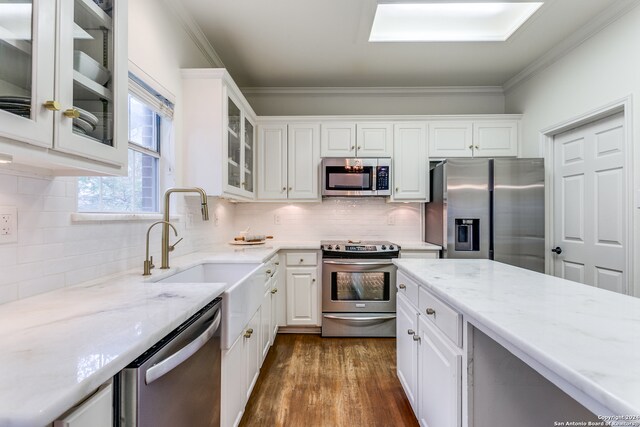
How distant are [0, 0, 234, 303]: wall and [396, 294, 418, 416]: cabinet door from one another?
5.30ft

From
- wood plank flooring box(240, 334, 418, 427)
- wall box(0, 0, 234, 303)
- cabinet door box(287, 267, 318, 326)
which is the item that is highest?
wall box(0, 0, 234, 303)

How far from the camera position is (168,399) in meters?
0.86

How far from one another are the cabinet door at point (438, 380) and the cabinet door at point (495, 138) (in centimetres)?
252

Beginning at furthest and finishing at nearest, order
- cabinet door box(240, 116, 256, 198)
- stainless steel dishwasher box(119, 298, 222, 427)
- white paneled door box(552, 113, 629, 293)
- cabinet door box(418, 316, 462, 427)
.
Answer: cabinet door box(240, 116, 256, 198)
white paneled door box(552, 113, 629, 293)
cabinet door box(418, 316, 462, 427)
stainless steel dishwasher box(119, 298, 222, 427)

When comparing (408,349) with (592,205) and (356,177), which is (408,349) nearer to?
(356,177)

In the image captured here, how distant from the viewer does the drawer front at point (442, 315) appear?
1.14 m

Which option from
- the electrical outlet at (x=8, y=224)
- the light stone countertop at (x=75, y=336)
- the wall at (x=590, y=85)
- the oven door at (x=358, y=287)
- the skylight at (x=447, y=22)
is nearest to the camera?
the light stone countertop at (x=75, y=336)

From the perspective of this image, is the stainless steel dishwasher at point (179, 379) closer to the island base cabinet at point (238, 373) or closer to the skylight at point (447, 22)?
the island base cabinet at point (238, 373)

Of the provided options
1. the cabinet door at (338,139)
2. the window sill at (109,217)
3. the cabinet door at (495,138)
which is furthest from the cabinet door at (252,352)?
the cabinet door at (495,138)

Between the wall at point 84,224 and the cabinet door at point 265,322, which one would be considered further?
the cabinet door at point 265,322

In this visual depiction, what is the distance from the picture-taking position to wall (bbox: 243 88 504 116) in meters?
3.67

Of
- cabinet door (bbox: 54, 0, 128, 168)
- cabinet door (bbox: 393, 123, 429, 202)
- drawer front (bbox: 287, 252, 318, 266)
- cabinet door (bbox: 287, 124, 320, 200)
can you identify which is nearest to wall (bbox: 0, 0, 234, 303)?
cabinet door (bbox: 54, 0, 128, 168)

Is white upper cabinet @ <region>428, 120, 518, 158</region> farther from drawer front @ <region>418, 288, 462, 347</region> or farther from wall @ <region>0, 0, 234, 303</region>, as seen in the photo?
wall @ <region>0, 0, 234, 303</region>

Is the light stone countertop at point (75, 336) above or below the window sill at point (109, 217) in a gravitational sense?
below
